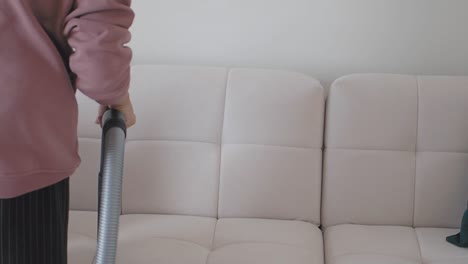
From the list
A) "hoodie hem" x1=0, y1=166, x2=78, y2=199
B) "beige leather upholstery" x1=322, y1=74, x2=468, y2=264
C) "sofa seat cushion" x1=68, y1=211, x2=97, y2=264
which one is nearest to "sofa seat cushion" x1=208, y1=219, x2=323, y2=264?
"beige leather upholstery" x1=322, y1=74, x2=468, y2=264

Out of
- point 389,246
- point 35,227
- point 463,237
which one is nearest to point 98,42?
point 35,227

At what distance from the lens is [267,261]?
1763mm

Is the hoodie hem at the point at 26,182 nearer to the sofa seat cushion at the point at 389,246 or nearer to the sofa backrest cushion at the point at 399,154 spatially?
the sofa seat cushion at the point at 389,246

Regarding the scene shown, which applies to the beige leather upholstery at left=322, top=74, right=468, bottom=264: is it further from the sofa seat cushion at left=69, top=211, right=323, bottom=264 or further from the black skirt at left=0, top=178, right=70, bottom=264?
the black skirt at left=0, top=178, right=70, bottom=264

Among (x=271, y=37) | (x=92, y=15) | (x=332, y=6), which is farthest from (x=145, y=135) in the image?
(x=92, y=15)

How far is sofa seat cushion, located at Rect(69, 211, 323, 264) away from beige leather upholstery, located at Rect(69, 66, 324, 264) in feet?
0.07

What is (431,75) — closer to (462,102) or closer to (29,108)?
(462,102)

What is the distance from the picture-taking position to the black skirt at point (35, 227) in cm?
115

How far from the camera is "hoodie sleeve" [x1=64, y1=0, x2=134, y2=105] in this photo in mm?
1107

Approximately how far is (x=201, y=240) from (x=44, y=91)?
3.11 ft

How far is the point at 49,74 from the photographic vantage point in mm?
1106

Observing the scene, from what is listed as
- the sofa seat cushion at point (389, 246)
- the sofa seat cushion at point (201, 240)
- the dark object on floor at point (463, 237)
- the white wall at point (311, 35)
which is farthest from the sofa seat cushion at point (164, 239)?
the dark object on floor at point (463, 237)

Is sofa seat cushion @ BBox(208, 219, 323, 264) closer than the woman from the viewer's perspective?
No

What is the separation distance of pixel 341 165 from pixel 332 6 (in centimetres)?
62
